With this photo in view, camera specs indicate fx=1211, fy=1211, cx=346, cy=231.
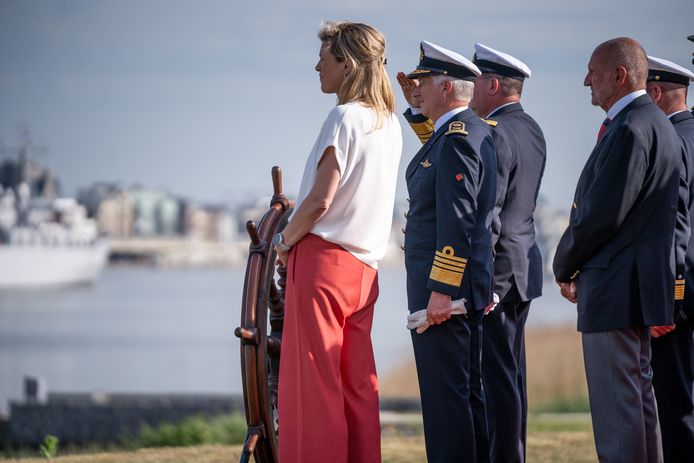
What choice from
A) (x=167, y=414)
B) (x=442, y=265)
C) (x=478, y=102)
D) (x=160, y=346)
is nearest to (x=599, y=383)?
(x=442, y=265)

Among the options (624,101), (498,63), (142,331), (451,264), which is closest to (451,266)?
(451,264)

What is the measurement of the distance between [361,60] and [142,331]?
125ft

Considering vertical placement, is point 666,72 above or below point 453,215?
above

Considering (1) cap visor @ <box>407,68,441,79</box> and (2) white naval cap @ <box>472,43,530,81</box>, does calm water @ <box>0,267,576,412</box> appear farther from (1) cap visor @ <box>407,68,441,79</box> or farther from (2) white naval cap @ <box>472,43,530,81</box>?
(1) cap visor @ <box>407,68,441,79</box>

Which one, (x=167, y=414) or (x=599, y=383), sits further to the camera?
(x=167, y=414)

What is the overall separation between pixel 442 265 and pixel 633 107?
0.76m

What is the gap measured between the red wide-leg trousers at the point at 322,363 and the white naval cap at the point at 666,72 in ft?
4.78

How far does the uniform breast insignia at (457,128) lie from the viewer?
3.84 metres

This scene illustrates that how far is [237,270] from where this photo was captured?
52.0 meters

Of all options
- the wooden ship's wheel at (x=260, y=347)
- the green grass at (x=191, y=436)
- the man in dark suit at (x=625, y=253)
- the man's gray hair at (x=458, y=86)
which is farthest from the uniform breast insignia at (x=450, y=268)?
the green grass at (x=191, y=436)

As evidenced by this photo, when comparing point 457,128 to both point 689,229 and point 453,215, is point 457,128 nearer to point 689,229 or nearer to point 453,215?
point 453,215

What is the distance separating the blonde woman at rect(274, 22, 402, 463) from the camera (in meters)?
3.74

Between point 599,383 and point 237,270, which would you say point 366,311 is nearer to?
point 599,383

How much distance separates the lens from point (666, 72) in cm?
452
